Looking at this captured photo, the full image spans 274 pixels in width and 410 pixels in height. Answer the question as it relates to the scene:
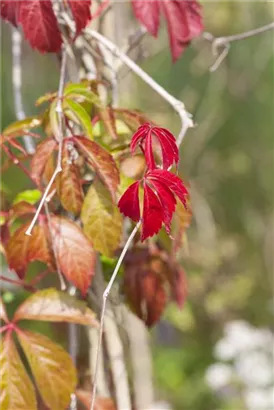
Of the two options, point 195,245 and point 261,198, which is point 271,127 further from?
point 195,245

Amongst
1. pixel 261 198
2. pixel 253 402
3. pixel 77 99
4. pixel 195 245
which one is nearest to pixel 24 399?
pixel 77 99

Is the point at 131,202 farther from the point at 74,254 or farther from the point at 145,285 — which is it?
the point at 145,285

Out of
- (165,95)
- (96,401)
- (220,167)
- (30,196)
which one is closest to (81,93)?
(165,95)

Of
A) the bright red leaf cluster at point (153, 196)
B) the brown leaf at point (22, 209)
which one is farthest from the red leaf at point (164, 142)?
the brown leaf at point (22, 209)

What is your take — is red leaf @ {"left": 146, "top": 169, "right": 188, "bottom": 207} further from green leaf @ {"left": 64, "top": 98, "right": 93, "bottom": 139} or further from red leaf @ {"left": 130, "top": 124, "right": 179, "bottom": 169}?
green leaf @ {"left": 64, "top": 98, "right": 93, "bottom": 139}

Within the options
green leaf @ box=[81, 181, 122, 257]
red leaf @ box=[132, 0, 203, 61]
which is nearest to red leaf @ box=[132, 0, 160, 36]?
red leaf @ box=[132, 0, 203, 61]

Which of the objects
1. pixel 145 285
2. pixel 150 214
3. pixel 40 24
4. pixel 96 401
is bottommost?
pixel 96 401
